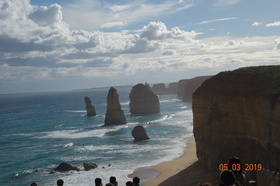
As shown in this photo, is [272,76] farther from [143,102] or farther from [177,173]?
[143,102]

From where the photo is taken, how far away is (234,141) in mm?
27016

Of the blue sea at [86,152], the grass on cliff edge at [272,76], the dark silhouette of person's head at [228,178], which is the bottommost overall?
the blue sea at [86,152]

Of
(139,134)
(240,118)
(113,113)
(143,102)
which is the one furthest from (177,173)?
(143,102)

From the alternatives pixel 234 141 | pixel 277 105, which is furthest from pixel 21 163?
pixel 277 105

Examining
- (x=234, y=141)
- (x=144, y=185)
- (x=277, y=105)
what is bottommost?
(x=144, y=185)

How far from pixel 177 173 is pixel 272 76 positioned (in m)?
13.1

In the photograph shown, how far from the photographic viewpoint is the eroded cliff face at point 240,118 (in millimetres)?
22359

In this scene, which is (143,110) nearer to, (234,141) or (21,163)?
(21,163)

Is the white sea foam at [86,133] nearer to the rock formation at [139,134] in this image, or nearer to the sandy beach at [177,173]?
the rock formation at [139,134]

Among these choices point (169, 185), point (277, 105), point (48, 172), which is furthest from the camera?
point (48, 172)

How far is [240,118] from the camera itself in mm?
26812

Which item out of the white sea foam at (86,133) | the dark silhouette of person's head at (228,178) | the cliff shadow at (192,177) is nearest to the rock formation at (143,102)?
the white sea foam at (86,133)

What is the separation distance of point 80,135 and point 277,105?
48.8m

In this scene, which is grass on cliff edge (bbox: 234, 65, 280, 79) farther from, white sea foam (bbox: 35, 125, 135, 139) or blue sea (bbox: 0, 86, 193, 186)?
white sea foam (bbox: 35, 125, 135, 139)
